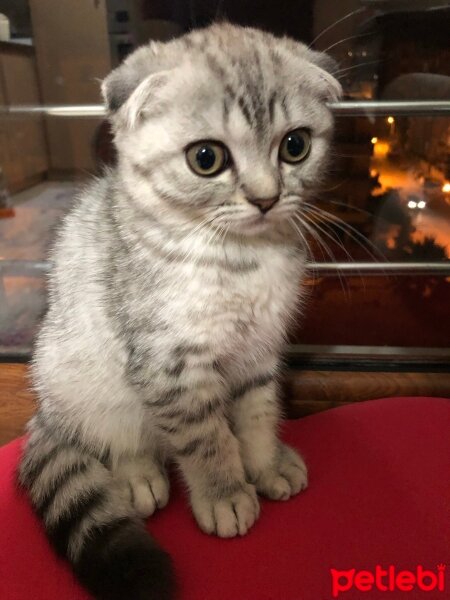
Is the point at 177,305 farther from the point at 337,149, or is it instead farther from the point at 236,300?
the point at 337,149

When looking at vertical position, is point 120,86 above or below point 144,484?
above

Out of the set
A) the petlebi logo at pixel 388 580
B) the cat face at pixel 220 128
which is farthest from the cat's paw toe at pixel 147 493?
the cat face at pixel 220 128

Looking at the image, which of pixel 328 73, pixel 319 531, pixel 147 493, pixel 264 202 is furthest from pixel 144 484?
pixel 328 73

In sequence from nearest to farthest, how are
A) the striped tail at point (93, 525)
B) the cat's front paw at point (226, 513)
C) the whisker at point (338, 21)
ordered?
the striped tail at point (93, 525), the cat's front paw at point (226, 513), the whisker at point (338, 21)

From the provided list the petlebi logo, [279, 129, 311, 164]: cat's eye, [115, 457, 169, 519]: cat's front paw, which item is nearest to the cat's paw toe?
[115, 457, 169, 519]: cat's front paw

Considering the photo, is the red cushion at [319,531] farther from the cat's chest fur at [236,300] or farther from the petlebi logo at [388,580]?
the cat's chest fur at [236,300]

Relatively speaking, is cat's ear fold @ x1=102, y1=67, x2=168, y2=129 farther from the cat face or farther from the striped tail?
the striped tail
